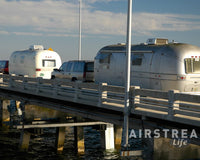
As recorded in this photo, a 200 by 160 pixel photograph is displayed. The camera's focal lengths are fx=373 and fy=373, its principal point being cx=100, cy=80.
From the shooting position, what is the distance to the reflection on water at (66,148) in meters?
14.1

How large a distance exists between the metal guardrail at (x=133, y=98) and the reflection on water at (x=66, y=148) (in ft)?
4.20

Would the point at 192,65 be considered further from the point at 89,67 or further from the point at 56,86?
the point at 89,67

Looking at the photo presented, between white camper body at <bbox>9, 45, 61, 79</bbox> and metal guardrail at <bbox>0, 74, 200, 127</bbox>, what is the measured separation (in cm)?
773

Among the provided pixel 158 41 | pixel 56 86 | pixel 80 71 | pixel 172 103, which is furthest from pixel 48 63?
pixel 172 103

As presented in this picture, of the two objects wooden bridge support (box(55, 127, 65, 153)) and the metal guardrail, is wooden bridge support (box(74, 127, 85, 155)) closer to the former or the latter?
wooden bridge support (box(55, 127, 65, 153))

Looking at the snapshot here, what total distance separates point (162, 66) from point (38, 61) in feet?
54.8

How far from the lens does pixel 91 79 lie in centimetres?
2602

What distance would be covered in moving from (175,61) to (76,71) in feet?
32.9

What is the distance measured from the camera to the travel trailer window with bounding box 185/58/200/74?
57.5 ft

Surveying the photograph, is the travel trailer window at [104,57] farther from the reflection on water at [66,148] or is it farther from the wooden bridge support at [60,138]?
the wooden bridge support at [60,138]

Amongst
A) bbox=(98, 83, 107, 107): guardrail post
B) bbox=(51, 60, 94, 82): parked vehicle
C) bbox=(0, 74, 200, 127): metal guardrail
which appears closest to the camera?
bbox=(0, 74, 200, 127): metal guardrail

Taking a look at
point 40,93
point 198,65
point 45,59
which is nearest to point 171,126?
point 198,65

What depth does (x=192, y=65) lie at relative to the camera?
58.0 feet

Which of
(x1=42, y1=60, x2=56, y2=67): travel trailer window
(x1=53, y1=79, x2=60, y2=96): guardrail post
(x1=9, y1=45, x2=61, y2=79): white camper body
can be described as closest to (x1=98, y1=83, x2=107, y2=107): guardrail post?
(x1=53, y1=79, x2=60, y2=96): guardrail post
